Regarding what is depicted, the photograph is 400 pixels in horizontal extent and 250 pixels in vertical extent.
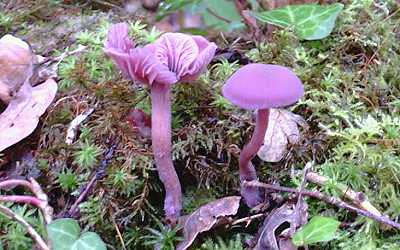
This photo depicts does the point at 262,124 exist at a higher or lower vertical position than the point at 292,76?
lower

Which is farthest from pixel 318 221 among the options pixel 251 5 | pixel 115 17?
pixel 251 5

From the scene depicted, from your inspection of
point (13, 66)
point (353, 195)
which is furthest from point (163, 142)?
point (13, 66)

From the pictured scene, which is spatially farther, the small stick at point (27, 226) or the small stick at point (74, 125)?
the small stick at point (74, 125)

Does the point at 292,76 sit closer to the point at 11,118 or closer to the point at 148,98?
the point at 148,98

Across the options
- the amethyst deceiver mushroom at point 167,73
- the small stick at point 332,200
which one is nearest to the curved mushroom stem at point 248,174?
the small stick at point 332,200

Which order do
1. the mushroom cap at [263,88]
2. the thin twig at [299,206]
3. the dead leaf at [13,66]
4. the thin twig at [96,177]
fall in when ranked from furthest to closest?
the dead leaf at [13,66] < the thin twig at [96,177] < the thin twig at [299,206] < the mushroom cap at [263,88]

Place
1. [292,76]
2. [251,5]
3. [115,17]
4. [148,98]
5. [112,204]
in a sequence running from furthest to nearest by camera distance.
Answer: [251,5]
[115,17]
[148,98]
[112,204]
[292,76]

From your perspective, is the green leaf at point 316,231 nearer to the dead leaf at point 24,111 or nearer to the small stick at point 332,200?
the small stick at point 332,200

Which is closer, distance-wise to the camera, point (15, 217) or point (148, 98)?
point (15, 217)

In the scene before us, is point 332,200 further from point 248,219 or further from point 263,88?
point 263,88
